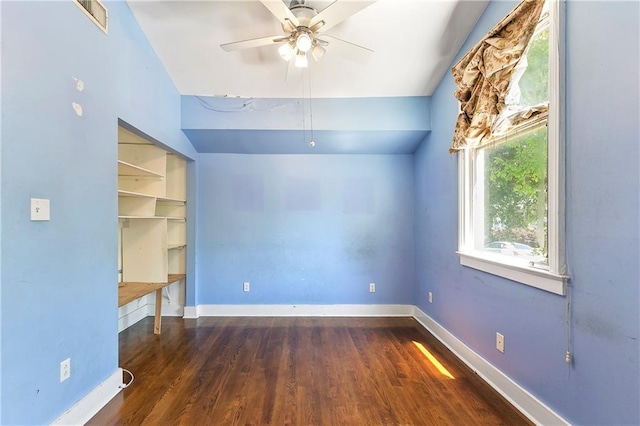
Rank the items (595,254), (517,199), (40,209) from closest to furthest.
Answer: (595,254) → (40,209) → (517,199)

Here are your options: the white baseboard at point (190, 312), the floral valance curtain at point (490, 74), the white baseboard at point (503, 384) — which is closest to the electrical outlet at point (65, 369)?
the white baseboard at point (190, 312)

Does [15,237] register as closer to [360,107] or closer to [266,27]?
[266,27]

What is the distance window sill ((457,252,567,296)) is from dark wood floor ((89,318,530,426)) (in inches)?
33.3

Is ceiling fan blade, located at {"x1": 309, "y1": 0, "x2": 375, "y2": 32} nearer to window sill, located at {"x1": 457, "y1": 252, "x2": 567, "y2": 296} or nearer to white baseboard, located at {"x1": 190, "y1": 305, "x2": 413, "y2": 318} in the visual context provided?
window sill, located at {"x1": 457, "y1": 252, "x2": 567, "y2": 296}

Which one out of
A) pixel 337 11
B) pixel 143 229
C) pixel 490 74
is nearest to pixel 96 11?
pixel 337 11

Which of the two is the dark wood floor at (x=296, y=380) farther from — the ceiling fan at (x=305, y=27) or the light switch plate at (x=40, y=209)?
the ceiling fan at (x=305, y=27)

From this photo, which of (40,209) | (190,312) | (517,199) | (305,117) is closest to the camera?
(40,209)

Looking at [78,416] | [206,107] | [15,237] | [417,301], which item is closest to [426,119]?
[417,301]

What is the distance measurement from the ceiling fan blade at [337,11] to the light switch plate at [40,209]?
185 cm

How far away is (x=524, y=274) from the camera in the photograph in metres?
1.71

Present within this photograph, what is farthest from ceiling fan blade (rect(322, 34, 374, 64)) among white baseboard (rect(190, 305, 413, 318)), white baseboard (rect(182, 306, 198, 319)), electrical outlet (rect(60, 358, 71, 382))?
white baseboard (rect(182, 306, 198, 319))

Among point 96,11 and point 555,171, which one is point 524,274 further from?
point 96,11

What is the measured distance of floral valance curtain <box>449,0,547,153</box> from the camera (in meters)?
1.65

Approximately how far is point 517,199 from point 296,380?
2098mm
